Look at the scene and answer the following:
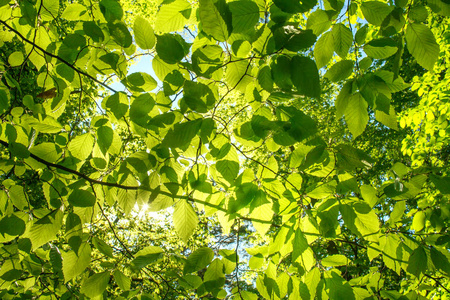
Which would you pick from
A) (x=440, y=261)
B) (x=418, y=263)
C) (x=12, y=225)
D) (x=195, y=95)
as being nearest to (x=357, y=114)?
(x=195, y=95)

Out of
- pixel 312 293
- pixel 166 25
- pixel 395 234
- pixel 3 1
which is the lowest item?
pixel 312 293

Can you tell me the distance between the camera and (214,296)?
1.36 m

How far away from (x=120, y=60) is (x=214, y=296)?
4.22ft

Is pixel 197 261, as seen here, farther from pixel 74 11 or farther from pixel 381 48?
pixel 74 11

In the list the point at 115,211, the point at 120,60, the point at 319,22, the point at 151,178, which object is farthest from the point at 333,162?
the point at 115,211

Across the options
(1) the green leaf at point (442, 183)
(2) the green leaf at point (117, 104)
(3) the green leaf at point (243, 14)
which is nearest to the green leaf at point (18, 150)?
(2) the green leaf at point (117, 104)

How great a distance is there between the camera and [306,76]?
78 cm

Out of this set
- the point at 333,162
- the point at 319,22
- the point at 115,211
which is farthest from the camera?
the point at 115,211

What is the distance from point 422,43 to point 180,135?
0.99m

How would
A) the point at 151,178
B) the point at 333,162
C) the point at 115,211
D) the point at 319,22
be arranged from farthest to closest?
the point at 115,211
the point at 151,178
the point at 333,162
the point at 319,22

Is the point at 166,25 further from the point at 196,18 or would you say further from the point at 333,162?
the point at 333,162

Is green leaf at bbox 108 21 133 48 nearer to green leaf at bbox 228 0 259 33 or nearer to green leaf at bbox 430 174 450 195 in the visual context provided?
green leaf at bbox 228 0 259 33

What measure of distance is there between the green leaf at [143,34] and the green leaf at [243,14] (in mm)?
→ 384

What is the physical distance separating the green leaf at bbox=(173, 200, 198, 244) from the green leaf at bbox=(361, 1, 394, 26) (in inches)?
43.8
